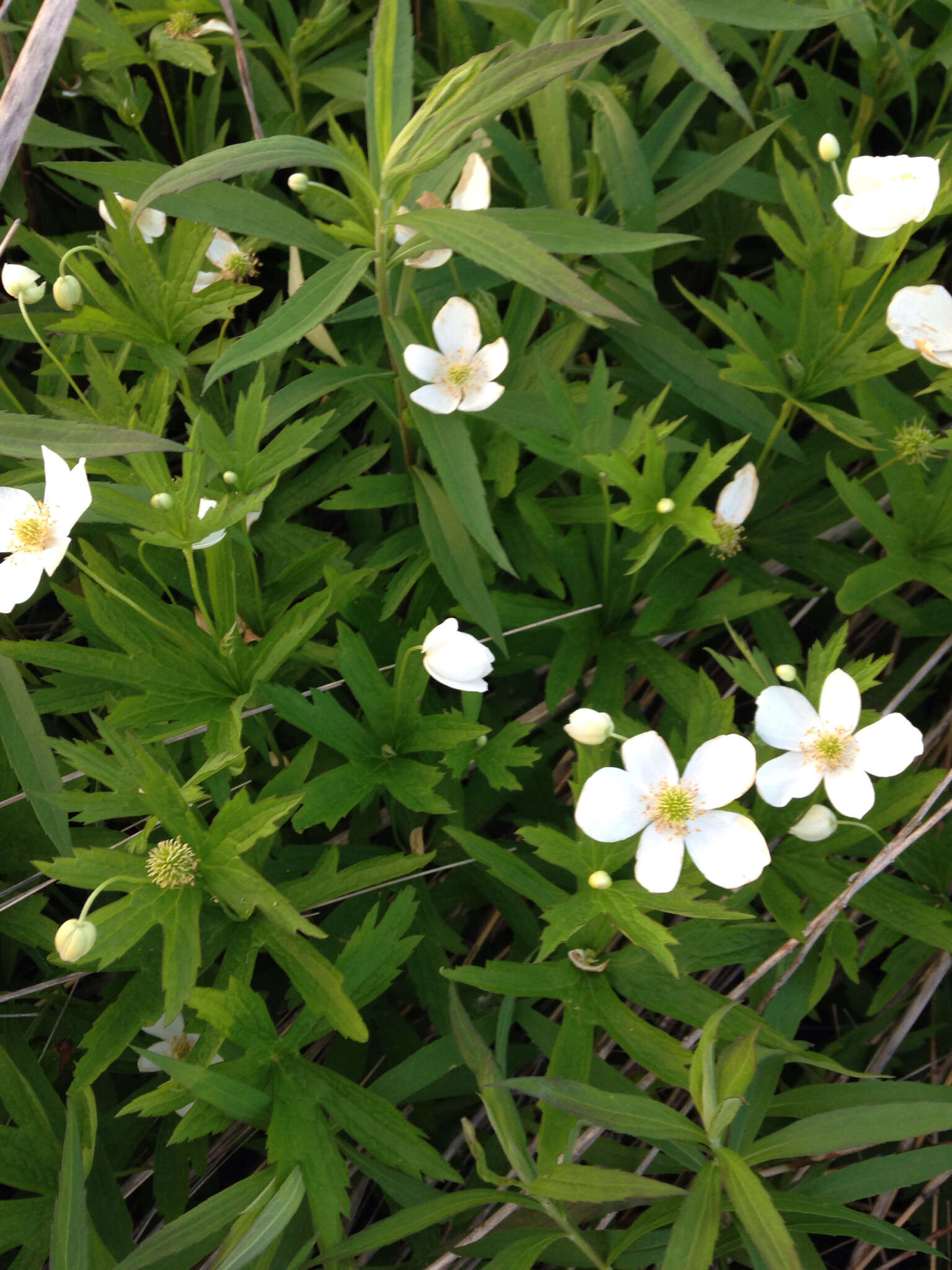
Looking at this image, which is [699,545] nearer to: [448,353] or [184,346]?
[448,353]

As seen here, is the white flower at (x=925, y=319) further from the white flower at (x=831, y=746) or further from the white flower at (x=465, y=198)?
the white flower at (x=465, y=198)

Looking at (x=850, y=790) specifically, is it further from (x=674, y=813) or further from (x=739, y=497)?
(x=739, y=497)

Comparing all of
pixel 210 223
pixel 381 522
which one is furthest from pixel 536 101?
pixel 381 522

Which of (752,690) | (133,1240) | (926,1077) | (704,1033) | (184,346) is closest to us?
(704,1033)

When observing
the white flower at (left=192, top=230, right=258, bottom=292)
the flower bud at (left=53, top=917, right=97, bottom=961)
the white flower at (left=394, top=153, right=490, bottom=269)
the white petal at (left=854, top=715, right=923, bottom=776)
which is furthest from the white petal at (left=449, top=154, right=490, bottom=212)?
the flower bud at (left=53, top=917, right=97, bottom=961)

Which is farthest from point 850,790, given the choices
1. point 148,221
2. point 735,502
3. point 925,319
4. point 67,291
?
point 148,221

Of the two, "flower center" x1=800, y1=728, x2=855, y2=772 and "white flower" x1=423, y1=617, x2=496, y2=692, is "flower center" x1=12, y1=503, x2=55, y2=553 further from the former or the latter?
"flower center" x1=800, y1=728, x2=855, y2=772

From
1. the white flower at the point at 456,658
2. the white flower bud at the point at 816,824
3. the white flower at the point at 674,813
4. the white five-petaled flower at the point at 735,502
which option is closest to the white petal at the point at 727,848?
the white flower at the point at 674,813
